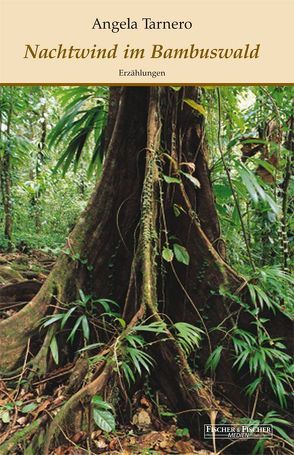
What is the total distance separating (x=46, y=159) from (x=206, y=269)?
14.5ft

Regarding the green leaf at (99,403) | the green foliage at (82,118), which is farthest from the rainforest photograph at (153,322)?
the green foliage at (82,118)

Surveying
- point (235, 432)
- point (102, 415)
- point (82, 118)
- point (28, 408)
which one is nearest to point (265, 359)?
point (235, 432)

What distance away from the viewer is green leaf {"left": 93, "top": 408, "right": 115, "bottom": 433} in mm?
1553

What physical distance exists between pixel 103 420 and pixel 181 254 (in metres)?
1.08

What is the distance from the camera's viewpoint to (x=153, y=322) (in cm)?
191

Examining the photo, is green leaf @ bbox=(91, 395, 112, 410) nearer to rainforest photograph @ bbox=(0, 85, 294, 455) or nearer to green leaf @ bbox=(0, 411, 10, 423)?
rainforest photograph @ bbox=(0, 85, 294, 455)

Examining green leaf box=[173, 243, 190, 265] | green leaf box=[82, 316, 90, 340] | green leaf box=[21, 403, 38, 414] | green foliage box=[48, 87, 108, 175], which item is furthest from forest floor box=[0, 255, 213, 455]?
green foliage box=[48, 87, 108, 175]

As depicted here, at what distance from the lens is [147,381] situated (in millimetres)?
2021

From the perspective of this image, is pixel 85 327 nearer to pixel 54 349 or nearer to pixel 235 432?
pixel 54 349

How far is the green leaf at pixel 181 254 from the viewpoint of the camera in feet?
7.43

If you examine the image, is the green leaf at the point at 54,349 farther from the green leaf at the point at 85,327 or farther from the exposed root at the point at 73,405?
the exposed root at the point at 73,405

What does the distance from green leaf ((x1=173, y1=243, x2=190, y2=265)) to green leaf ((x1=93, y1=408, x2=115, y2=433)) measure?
100cm
